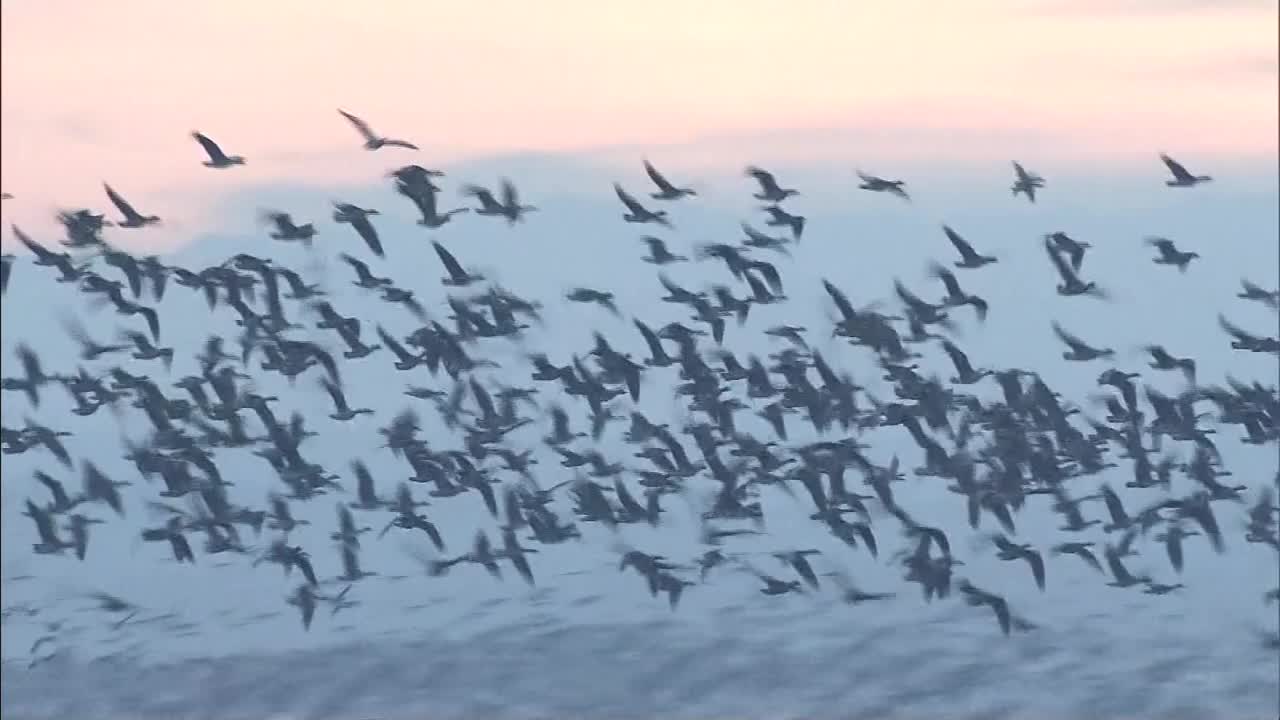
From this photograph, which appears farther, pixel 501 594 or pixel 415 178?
pixel 501 594

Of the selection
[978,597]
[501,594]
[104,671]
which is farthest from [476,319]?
[501,594]

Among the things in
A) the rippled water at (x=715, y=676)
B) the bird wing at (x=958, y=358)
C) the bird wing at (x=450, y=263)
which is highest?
the bird wing at (x=450, y=263)

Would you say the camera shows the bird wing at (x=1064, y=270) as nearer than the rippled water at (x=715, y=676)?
Yes

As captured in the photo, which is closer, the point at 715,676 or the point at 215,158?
the point at 215,158

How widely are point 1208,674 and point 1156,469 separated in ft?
25.5

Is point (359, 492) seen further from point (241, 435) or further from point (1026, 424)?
point (1026, 424)

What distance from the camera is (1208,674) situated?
4353cm

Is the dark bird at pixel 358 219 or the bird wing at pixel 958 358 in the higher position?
the dark bird at pixel 358 219

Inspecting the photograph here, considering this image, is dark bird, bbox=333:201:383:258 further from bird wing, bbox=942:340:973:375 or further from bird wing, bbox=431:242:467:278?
bird wing, bbox=942:340:973:375

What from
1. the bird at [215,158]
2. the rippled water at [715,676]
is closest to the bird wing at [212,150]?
the bird at [215,158]

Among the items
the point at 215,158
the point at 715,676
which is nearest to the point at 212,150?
the point at 215,158

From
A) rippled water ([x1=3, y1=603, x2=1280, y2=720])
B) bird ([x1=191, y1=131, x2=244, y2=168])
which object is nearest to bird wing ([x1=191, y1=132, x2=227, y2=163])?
bird ([x1=191, y1=131, x2=244, y2=168])

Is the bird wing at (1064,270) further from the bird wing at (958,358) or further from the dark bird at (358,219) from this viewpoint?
the dark bird at (358,219)

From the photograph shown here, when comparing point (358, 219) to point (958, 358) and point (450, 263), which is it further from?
point (958, 358)
